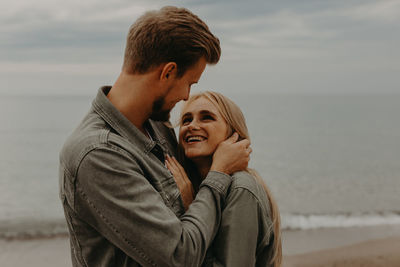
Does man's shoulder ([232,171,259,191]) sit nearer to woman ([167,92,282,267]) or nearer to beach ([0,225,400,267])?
woman ([167,92,282,267])

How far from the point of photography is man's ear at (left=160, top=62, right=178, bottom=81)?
205cm

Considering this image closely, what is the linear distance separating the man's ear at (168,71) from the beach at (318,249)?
726 centimetres

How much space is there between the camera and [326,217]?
13047 millimetres

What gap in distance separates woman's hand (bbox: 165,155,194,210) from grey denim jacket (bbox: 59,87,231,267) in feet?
0.84

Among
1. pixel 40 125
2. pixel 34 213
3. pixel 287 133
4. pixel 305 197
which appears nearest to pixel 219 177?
pixel 34 213

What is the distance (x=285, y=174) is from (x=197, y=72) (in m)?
20.0

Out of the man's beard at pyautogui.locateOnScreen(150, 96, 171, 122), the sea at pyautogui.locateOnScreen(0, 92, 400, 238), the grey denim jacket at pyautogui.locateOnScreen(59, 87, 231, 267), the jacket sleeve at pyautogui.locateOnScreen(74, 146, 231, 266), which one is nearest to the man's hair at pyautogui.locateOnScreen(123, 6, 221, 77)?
the man's beard at pyautogui.locateOnScreen(150, 96, 171, 122)

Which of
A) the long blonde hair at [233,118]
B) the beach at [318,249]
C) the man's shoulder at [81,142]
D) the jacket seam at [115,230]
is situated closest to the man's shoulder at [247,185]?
the long blonde hair at [233,118]

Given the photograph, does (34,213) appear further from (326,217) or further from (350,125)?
(350,125)

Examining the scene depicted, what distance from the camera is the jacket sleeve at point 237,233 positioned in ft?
7.20

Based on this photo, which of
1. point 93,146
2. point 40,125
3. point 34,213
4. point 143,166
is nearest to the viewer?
point 93,146

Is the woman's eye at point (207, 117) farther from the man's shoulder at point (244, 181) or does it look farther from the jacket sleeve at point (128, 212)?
the jacket sleeve at point (128, 212)

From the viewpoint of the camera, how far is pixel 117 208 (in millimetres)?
1740

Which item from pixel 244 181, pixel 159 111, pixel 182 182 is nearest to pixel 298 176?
pixel 244 181
